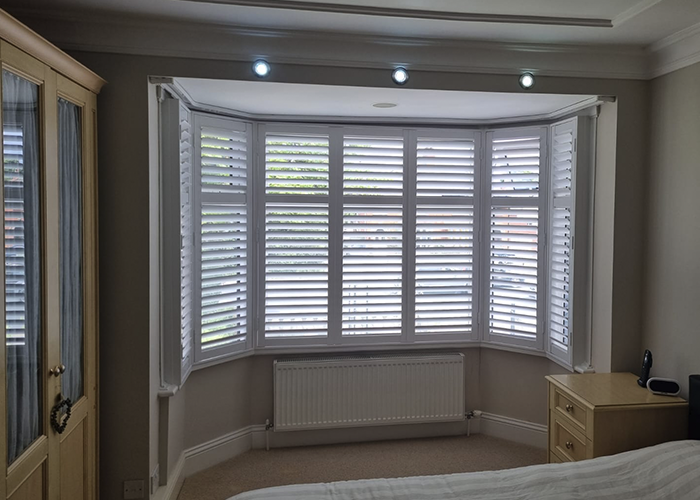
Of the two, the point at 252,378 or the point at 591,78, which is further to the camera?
the point at 252,378

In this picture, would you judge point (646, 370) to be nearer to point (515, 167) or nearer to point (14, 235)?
point (515, 167)

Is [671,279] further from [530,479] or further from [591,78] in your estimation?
[530,479]

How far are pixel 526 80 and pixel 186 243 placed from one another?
2111 millimetres

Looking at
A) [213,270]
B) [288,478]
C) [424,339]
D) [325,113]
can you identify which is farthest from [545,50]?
[288,478]

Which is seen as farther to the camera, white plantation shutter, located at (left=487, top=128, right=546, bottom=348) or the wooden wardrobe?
white plantation shutter, located at (left=487, top=128, right=546, bottom=348)

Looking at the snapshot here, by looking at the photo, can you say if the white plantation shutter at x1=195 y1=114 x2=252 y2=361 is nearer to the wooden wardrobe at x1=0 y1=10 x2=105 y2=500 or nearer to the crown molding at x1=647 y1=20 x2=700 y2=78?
the wooden wardrobe at x1=0 y1=10 x2=105 y2=500

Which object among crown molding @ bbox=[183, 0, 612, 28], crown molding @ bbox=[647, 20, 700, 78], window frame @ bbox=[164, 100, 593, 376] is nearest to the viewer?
crown molding @ bbox=[183, 0, 612, 28]

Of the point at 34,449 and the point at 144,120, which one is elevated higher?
the point at 144,120

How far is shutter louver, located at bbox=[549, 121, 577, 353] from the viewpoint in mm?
3461

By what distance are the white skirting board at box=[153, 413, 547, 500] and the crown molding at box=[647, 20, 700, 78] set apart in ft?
7.93

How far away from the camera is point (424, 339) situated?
3.94m

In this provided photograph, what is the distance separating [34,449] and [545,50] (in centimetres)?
300

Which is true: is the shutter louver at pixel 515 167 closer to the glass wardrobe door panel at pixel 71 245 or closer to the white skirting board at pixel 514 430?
the white skirting board at pixel 514 430

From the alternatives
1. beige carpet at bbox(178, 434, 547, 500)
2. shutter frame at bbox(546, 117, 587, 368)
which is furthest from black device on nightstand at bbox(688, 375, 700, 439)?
beige carpet at bbox(178, 434, 547, 500)
